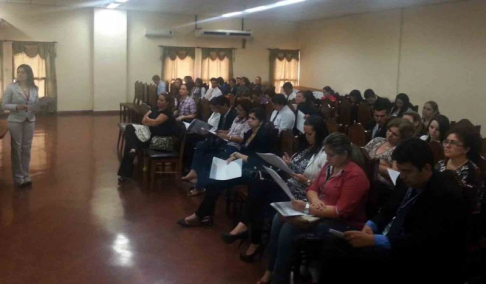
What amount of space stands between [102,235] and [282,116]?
258 centimetres

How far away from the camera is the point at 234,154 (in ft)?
14.6

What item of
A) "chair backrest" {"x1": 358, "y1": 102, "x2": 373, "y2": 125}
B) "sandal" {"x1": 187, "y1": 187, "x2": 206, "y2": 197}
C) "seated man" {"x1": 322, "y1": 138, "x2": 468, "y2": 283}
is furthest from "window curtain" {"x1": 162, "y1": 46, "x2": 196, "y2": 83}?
"seated man" {"x1": 322, "y1": 138, "x2": 468, "y2": 283}

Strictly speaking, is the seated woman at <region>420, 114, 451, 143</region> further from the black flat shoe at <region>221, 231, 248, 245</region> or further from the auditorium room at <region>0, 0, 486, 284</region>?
the black flat shoe at <region>221, 231, 248, 245</region>

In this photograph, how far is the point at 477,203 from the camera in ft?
9.09

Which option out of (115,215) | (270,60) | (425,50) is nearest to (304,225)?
(115,215)

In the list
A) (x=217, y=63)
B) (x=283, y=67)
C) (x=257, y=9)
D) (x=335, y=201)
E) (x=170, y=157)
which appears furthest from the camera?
(x=283, y=67)

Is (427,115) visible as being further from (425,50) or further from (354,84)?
(354,84)

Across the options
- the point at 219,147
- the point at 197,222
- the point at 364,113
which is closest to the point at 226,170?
the point at 197,222

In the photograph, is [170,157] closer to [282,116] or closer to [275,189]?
[282,116]

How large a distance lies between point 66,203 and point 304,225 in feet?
9.74

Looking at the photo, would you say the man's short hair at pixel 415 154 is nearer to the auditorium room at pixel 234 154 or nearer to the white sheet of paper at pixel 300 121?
the auditorium room at pixel 234 154

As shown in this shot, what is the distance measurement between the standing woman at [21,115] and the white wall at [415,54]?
24.5ft

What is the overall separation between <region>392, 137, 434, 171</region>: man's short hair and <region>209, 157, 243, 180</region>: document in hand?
2131 mm

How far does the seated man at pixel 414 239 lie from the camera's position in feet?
7.04
